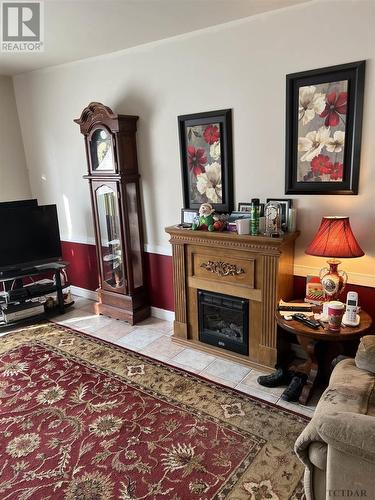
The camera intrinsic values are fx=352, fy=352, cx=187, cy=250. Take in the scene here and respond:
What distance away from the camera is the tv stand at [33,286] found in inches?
145

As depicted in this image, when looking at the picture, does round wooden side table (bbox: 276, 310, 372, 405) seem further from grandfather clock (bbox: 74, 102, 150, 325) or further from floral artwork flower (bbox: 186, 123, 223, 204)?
grandfather clock (bbox: 74, 102, 150, 325)

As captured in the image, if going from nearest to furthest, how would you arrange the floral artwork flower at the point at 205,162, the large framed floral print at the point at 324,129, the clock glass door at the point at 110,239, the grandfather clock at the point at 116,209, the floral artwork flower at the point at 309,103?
the large framed floral print at the point at 324,129 < the floral artwork flower at the point at 309,103 < the floral artwork flower at the point at 205,162 < the grandfather clock at the point at 116,209 < the clock glass door at the point at 110,239

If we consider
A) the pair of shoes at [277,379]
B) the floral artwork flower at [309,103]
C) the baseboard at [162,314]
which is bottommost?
the pair of shoes at [277,379]

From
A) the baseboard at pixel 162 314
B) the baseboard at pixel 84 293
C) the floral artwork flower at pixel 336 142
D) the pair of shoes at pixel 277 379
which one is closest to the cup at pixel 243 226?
the floral artwork flower at pixel 336 142

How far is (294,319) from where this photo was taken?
2.39 meters

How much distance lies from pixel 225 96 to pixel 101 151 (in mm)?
1360

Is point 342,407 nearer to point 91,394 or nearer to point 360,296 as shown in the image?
point 360,296

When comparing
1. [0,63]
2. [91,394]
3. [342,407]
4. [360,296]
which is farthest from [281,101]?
[0,63]

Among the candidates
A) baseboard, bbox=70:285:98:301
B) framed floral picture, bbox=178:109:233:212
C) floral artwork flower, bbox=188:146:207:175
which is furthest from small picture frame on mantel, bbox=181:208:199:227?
baseboard, bbox=70:285:98:301

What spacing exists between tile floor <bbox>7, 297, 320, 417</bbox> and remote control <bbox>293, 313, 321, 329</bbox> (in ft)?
1.79

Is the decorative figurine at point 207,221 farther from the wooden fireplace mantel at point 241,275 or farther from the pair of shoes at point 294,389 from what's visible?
the pair of shoes at point 294,389

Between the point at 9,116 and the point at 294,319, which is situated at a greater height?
the point at 9,116

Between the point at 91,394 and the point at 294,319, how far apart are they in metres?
1.54

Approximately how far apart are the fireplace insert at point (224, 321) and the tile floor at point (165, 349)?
14 cm
